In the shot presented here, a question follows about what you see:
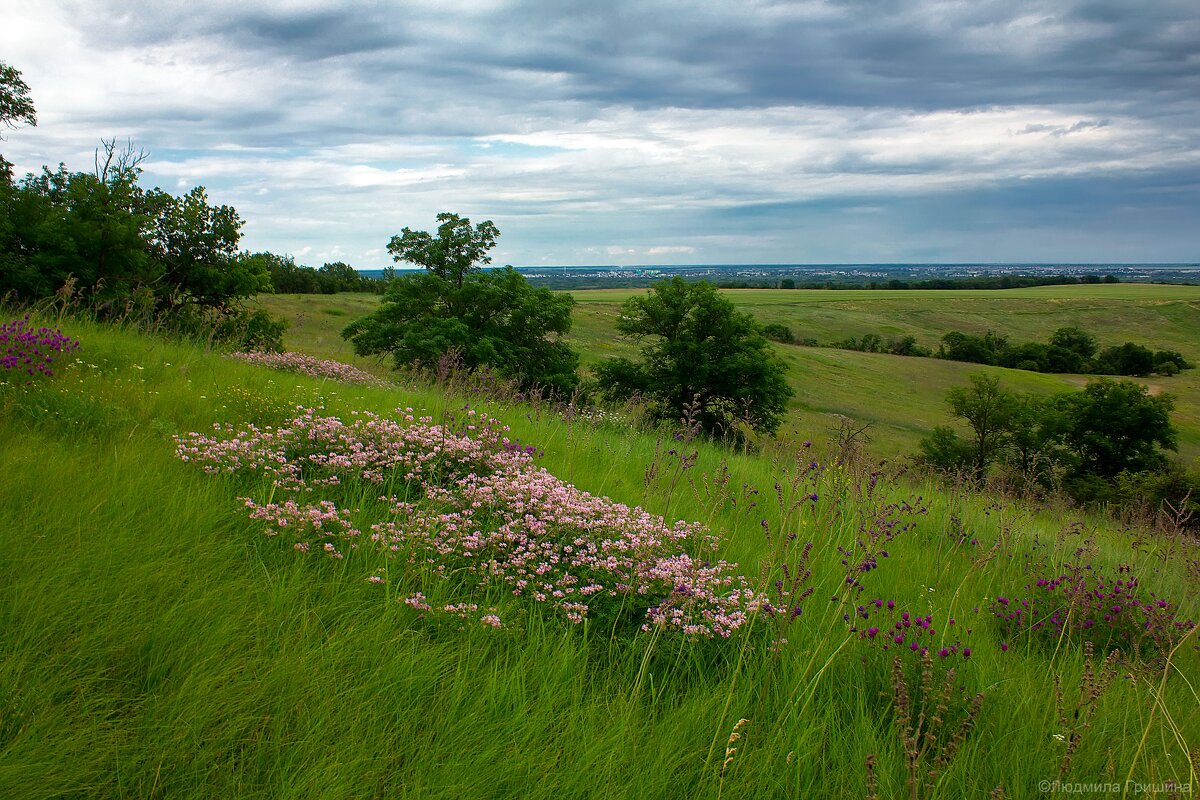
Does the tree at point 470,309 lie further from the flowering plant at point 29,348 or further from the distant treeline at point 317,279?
the distant treeline at point 317,279

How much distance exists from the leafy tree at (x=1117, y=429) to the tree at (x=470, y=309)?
3642 cm

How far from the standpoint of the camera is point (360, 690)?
9.16ft

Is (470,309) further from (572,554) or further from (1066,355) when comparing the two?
(1066,355)

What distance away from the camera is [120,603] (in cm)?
299

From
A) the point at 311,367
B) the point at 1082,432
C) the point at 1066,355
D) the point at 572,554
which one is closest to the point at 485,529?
the point at 572,554

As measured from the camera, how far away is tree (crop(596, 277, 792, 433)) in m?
34.5

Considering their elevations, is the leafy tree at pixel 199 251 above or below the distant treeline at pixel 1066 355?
above

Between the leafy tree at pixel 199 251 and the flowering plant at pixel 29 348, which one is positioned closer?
the flowering plant at pixel 29 348

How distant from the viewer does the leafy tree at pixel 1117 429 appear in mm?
45906

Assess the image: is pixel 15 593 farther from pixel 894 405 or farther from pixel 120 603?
pixel 894 405

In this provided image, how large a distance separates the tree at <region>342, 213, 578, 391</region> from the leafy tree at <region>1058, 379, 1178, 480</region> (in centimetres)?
3642

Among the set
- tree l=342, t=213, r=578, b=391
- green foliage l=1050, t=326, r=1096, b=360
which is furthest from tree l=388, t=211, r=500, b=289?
green foliage l=1050, t=326, r=1096, b=360

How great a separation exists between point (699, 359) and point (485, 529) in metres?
32.4

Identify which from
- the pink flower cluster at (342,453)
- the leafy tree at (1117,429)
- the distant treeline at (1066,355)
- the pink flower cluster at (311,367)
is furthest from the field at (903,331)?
the leafy tree at (1117,429)
